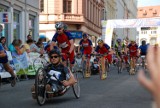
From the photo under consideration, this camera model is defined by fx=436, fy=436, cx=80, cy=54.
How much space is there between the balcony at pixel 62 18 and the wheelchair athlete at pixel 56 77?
121 feet

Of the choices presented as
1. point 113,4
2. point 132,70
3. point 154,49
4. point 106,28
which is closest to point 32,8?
point 106,28

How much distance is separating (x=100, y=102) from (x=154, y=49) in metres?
7.22

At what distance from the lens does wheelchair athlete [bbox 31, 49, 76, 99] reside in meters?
8.08

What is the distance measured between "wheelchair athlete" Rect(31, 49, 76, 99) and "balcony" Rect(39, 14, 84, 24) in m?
36.8

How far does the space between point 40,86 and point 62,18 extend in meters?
37.7

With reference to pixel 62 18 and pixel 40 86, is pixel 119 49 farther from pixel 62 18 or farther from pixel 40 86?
pixel 62 18

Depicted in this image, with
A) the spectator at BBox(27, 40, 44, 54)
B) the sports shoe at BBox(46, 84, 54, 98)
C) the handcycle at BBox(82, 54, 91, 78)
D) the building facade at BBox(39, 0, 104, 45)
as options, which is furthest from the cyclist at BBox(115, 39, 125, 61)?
the building facade at BBox(39, 0, 104, 45)

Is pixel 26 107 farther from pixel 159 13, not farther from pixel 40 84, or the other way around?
pixel 159 13

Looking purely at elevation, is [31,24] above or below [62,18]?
below

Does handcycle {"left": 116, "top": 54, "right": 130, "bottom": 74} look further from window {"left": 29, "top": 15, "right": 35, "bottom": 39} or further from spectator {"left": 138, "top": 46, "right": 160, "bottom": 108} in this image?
spectator {"left": 138, "top": 46, "right": 160, "bottom": 108}

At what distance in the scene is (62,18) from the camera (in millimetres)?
45344

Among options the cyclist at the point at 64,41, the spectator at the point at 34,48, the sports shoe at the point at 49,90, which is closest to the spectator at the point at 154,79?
the sports shoe at the point at 49,90

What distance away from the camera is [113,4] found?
78.7 metres

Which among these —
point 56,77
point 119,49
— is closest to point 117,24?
point 119,49
